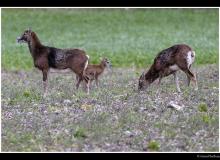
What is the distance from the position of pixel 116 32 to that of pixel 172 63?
58.8 feet

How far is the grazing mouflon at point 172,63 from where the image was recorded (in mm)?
15281

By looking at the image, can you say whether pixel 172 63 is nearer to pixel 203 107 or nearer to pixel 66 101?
pixel 66 101

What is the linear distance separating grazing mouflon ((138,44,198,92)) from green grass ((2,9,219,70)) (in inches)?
325

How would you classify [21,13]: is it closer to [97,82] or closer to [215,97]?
[97,82]

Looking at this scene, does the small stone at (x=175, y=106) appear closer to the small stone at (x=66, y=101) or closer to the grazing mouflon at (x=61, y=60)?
the small stone at (x=66, y=101)

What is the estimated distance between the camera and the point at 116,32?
33.2 meters

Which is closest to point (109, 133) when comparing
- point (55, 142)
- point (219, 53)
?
point (55, 142)

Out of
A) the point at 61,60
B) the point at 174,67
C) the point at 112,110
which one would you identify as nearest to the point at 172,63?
the point at 174,67

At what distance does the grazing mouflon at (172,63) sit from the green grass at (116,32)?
826cm

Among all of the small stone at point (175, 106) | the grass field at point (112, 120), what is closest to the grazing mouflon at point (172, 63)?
the grass field at point (112, 120)

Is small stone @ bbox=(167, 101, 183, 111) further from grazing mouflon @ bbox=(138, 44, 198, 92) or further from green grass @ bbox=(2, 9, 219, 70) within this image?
green grass @ bbox=(2, 9, 219, 70)

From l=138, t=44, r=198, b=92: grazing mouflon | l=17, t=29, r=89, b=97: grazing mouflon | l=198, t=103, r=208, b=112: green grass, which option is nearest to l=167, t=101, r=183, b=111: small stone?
l=198, t=103, r=208, b=112: green grass

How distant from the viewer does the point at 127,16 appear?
38.9m

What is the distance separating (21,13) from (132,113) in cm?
2880
